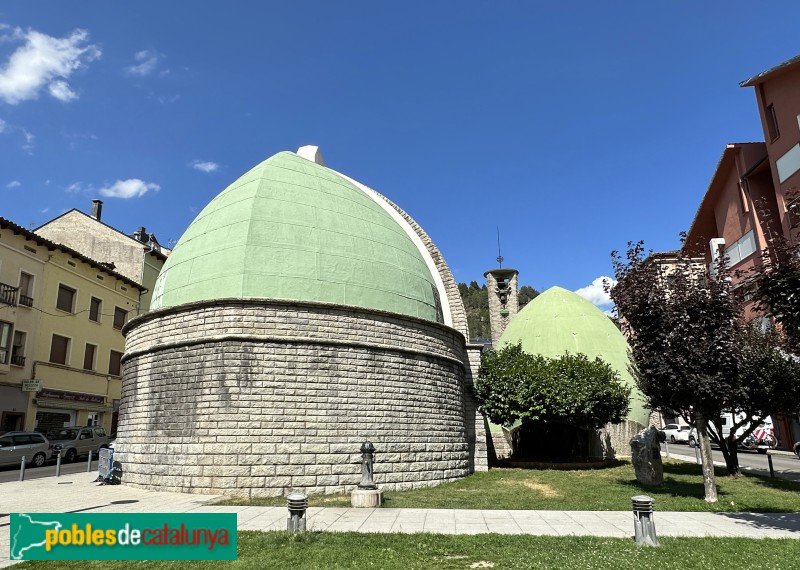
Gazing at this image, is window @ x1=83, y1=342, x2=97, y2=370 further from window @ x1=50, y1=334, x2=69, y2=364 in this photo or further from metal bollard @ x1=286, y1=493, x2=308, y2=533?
metal bollard @ x1=286, y1=493, x2=308, y2=533

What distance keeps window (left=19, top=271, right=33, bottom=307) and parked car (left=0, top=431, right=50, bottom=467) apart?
8.07m

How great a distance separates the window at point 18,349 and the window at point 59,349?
1.84 meters

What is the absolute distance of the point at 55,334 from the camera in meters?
29.1

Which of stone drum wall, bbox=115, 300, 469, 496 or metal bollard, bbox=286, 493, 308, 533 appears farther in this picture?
stone drum wall, bbox=115, 300, 469, 496

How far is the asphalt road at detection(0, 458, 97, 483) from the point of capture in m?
18.3

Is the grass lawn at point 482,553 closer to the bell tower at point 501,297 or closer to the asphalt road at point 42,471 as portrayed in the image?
the asphalt road at point 42,471

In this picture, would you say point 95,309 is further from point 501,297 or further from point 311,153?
point 501,297

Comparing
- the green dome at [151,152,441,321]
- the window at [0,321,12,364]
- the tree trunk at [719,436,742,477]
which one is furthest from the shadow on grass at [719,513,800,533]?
the window at [0,321,12,364]

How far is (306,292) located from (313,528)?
718 cm

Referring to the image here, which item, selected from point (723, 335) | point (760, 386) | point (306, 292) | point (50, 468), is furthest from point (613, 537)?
point (50, 468)

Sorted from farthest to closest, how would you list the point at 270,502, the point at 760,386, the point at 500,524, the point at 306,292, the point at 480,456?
the point at 480,456 → the point at 760,386 → the point at 306,292 → the point at 270,502 → the point at 500,524

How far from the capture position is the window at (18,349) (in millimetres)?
26250

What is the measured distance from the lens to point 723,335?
12.6 m

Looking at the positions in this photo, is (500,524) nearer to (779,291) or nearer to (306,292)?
(779,291)
